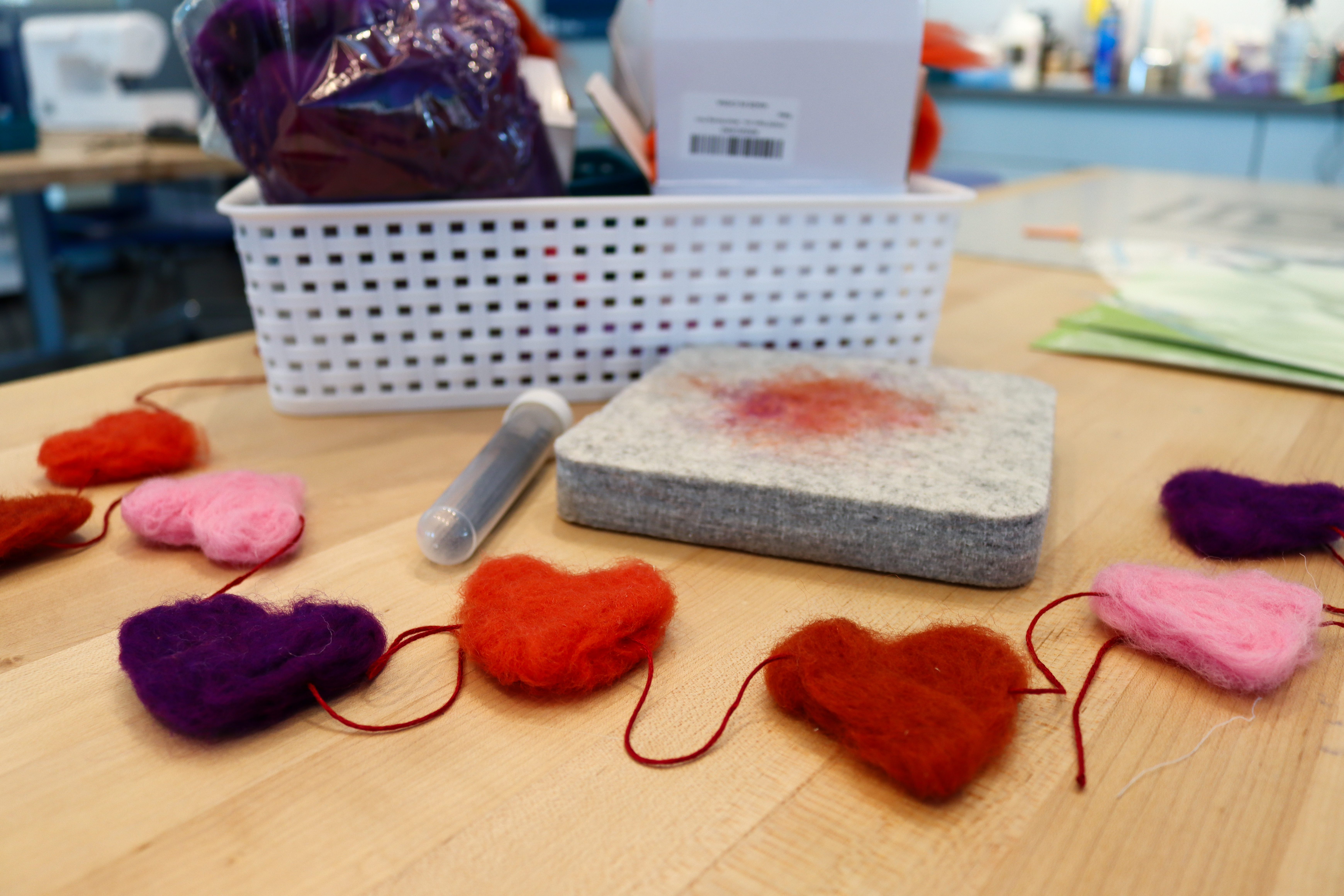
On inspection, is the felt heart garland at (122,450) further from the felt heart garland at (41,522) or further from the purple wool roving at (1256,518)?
the purple wool roving at (1256,518)

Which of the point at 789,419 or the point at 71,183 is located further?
the point at 71,183

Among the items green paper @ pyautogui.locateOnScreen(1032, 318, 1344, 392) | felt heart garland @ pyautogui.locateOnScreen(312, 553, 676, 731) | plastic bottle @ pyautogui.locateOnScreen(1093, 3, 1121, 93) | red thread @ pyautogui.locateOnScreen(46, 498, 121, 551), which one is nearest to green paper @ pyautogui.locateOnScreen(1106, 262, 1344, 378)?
green paper @ pyautogui.locateOnScreen(1032, 318, 1344, 392)

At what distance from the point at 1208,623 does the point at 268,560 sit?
47cm

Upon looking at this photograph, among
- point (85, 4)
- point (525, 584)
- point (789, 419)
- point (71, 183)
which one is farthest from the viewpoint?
point (85, 4)

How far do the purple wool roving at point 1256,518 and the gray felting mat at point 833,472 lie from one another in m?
0.09

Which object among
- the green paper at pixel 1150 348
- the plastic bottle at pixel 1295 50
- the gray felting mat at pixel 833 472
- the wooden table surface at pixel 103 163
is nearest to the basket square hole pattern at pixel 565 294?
the gray felting mat at pixel 833 472


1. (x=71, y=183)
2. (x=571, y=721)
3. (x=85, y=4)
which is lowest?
(x=571, y=721)

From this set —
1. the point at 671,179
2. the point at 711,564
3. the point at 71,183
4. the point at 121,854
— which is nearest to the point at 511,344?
the point at 671,179

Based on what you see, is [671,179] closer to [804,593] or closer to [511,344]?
[511,344]

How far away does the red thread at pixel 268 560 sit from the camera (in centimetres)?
45

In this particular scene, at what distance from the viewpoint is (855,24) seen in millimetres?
652

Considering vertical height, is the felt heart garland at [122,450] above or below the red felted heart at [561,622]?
above

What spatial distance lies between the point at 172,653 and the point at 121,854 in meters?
0.09

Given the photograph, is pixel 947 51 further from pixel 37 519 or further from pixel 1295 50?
pixel 1295 50
